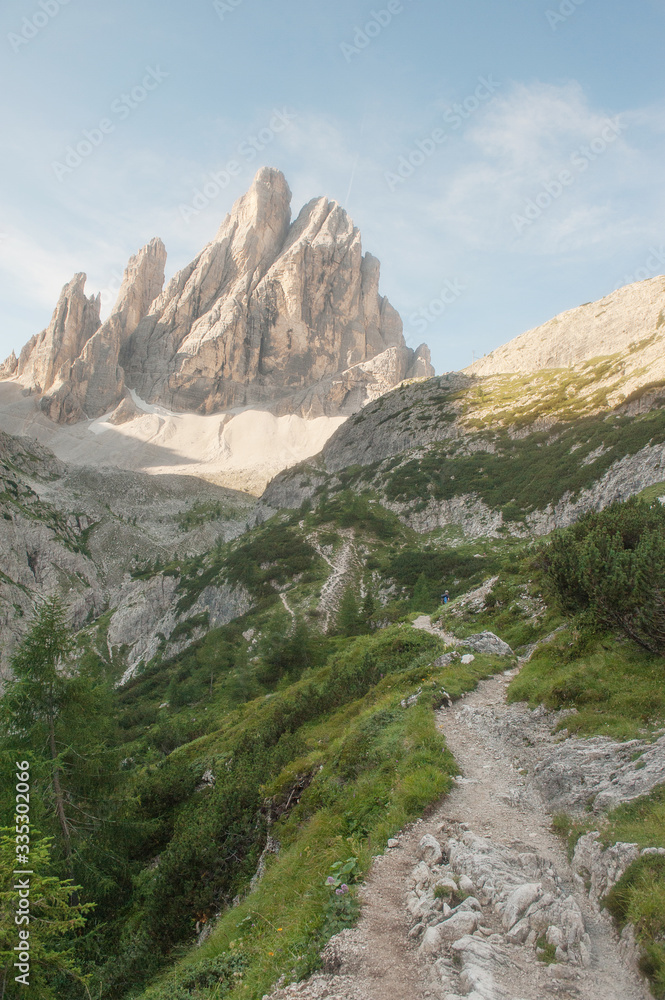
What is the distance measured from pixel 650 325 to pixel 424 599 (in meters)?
65.2

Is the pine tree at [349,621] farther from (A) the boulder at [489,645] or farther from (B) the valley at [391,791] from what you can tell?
(A) the boulder at [489,645]

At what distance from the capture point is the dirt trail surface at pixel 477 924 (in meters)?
5.05

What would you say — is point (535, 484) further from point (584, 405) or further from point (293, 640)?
point (293, 640)

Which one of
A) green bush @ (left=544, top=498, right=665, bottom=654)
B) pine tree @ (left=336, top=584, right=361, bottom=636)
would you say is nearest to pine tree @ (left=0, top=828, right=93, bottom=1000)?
green bush @ (left=544, top=498, right=665, bottom=654)

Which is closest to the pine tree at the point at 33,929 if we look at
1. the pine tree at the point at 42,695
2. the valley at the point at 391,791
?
the valley at the point at 391,791

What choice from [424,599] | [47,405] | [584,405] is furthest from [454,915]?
[47,405]

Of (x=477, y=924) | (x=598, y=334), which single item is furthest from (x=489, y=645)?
(x=598, y=334)

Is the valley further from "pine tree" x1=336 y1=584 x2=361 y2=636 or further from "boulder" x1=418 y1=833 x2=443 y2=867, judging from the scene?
"pine tree" x1=336 y1=584 x2=361 y2=636

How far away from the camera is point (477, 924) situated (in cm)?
584

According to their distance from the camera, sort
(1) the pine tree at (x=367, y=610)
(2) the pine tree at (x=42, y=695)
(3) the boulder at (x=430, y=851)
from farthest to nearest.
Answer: (1) the pine tree at (x=367, y=610) < (2) the pine tree at (x=42, y=695) < (3) the boulder at (x=430, y=851)

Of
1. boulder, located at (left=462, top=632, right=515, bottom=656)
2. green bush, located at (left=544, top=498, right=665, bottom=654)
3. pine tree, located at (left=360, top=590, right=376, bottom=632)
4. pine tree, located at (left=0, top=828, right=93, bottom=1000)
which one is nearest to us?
pine tree, located at (left=0, top=828, right=93, bottom=1000)

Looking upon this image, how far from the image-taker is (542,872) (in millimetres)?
6801

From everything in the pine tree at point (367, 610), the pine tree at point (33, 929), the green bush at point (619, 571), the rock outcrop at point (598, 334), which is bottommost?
the pine tree at point (33, 929)

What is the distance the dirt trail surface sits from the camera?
5051 mm
